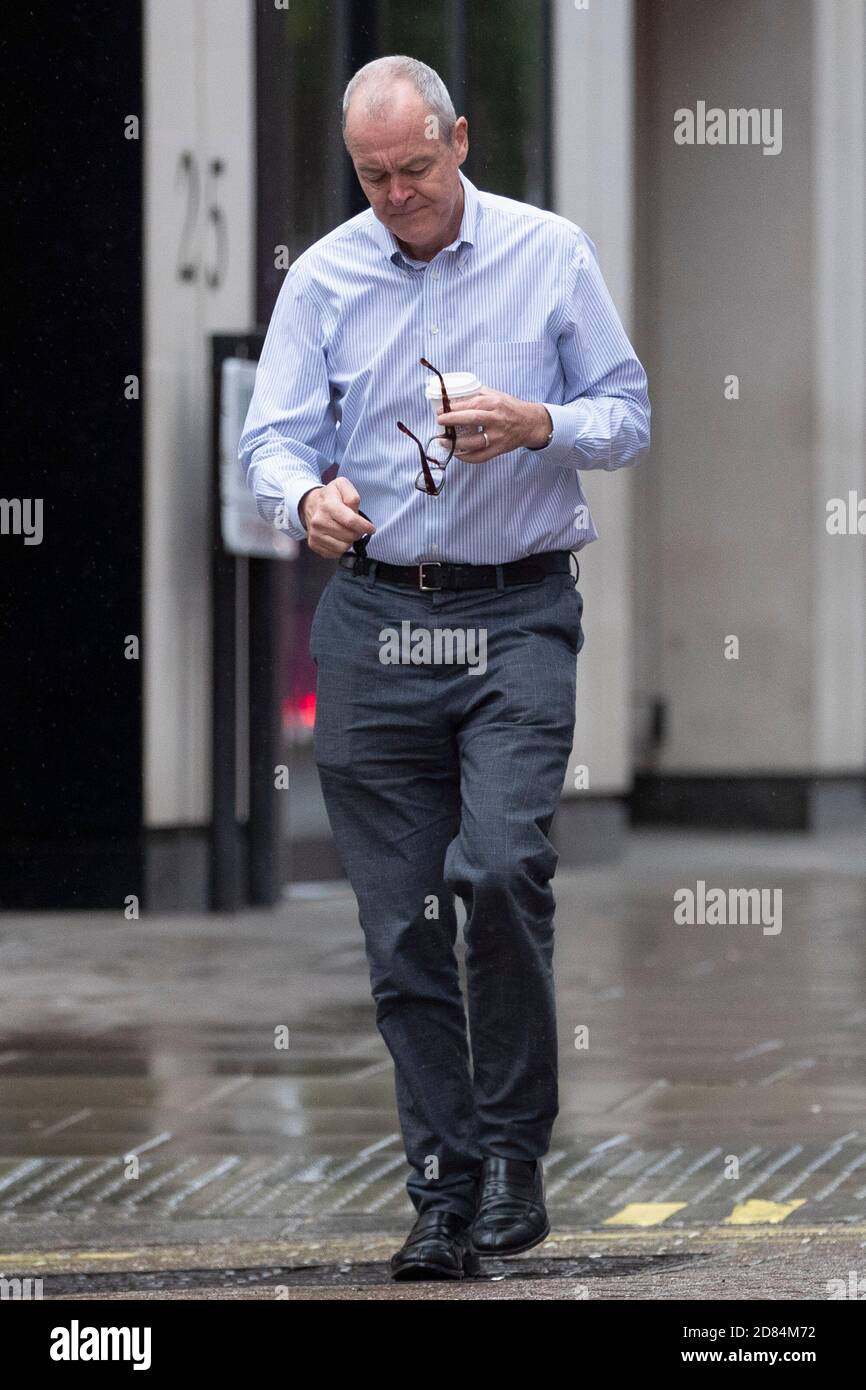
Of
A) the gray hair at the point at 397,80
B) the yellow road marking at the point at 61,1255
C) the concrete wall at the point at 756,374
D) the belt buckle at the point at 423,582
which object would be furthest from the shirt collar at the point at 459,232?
the concrete wall at the point at 756,374

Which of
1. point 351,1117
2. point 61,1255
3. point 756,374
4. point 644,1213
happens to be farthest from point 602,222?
point 61,1255

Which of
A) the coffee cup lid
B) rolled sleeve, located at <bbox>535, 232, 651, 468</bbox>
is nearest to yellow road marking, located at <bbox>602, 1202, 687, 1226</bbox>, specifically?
rolled sleeve, located at <bbox>535, 232, 651, 468</bbox>

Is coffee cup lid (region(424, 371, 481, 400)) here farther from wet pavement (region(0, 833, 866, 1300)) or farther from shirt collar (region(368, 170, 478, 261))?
wet pavement (region(0, 833, 866, 1300))

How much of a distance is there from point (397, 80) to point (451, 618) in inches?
34.5

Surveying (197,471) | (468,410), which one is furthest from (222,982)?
(468,410)

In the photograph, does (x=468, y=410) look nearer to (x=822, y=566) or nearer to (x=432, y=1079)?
(x=432, y=1079)

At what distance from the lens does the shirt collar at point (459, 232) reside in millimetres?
3979

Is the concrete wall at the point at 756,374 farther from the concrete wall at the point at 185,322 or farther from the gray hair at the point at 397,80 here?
the gray hair at the point at 397,80

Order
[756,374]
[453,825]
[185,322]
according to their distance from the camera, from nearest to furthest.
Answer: [453,825], [185,322], [756,374]

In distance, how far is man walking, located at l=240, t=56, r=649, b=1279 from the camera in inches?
156

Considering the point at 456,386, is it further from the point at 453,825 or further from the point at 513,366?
the point at 453,825

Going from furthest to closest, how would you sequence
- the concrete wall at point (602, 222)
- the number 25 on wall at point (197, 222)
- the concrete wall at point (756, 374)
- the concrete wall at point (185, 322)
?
the concrete wall at point (756, 374) → the concrete wall at point (602, 222) → the number 25 on wall at point (197, 222) → the concrete wall at point (185, 322)

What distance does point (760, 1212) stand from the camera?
4836 millimetres

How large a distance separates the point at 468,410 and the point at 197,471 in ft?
24.7
